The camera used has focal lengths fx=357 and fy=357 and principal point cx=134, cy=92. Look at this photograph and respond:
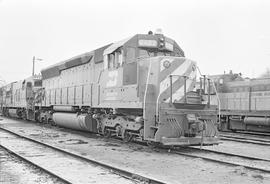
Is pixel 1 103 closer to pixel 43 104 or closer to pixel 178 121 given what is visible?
pixel 43 104

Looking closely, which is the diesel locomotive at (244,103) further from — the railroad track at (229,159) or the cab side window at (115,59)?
the cab side window at (115,59)

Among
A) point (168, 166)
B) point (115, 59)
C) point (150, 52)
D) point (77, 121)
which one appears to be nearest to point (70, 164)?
point (168, 166)

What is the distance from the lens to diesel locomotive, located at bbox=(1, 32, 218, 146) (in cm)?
912

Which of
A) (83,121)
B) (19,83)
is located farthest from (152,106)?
(19,83)

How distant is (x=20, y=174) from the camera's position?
643 cm

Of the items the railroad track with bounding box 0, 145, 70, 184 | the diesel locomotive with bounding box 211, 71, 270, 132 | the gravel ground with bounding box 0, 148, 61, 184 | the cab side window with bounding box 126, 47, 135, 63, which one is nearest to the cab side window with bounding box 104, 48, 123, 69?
the cab side window with bounding box 126, 47, 135, 63

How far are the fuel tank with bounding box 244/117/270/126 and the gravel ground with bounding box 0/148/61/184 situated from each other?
12222 millimetres

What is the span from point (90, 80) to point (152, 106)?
4611 millimetres

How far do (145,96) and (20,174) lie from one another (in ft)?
12.6

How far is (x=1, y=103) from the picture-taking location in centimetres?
3466

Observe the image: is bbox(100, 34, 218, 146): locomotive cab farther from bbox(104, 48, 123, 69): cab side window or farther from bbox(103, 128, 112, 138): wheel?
bbox(103, 128, 112, 138): wheel

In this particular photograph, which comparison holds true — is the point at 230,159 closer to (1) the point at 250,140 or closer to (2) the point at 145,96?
(2) the point at 145,96

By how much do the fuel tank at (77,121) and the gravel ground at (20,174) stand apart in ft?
16.7

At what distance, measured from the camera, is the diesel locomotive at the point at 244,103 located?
56.3 ft
